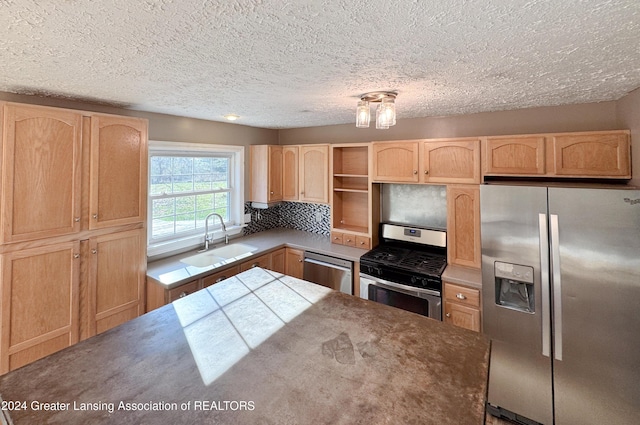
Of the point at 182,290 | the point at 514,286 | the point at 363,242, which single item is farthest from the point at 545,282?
the point at 182,290

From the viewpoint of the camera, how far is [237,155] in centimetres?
363

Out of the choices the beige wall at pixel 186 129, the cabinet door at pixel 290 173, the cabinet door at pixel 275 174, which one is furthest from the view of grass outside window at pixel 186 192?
the cabinet door at pixel 290 173

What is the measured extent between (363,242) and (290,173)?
4.15ft

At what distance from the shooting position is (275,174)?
145 inches

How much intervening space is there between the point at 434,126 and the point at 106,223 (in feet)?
9.90

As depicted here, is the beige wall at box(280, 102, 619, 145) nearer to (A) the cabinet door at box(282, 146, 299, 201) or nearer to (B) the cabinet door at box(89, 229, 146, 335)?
(A) the cabinet door at box(282, 146, 299, 201)

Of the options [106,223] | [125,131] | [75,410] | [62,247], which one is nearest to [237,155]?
[125,131]

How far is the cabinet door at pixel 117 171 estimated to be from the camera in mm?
2084

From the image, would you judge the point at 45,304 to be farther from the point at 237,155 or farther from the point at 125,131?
the point at 237,155

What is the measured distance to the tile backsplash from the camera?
Result: 3832 millimetres

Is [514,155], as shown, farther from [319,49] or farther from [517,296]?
[319,49]

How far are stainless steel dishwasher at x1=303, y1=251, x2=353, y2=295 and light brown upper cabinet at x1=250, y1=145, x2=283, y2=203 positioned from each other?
0.92m

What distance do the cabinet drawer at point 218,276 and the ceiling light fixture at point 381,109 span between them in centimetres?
177

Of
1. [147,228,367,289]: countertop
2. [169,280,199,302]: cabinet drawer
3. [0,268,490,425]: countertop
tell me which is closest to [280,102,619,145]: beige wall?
[147,228,367,289]: countertop
